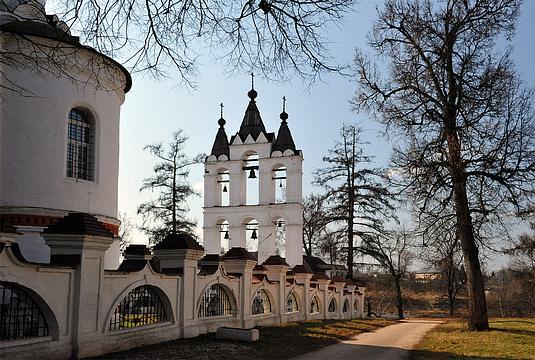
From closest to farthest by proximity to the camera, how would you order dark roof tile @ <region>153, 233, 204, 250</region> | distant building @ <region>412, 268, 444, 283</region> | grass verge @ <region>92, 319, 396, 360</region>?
grass verge @ <region>92, 319, 396, 360</region> → dark roof tile @ <region>153, 233, 204, 250</region> → distant building @ <region>412, 268, 444, 283</region>

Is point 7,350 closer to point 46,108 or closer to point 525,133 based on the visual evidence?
point 46,108

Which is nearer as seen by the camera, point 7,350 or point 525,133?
point 7,350

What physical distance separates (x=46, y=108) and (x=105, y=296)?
25.0ft

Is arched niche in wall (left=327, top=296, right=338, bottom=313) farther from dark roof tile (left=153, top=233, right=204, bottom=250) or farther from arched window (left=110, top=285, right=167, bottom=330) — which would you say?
arched window (left=110, top=285, right=167, bottom=330)

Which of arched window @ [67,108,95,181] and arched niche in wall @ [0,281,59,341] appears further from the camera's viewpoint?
arched window @ [67,108,95,181]

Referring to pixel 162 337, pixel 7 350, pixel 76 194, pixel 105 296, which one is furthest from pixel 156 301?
pixel 76 194

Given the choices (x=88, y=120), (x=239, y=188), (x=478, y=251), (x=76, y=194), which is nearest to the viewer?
(x=76, y=194)

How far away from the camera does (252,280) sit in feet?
56.1

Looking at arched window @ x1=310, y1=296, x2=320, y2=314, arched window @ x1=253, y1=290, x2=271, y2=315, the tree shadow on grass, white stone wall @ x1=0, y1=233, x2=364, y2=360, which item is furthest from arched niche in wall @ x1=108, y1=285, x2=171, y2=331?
arched window @ x1=310, y1=296, x2=320, y2=314

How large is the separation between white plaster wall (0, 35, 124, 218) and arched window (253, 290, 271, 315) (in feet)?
18.6

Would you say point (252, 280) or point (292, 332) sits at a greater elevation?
point (252, 280)

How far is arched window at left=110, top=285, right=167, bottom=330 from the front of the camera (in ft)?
36.6

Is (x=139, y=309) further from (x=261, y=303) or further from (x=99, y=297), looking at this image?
(x=261, y=303)

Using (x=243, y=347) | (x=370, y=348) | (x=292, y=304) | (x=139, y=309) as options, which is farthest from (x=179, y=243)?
(x=292, y=304)
